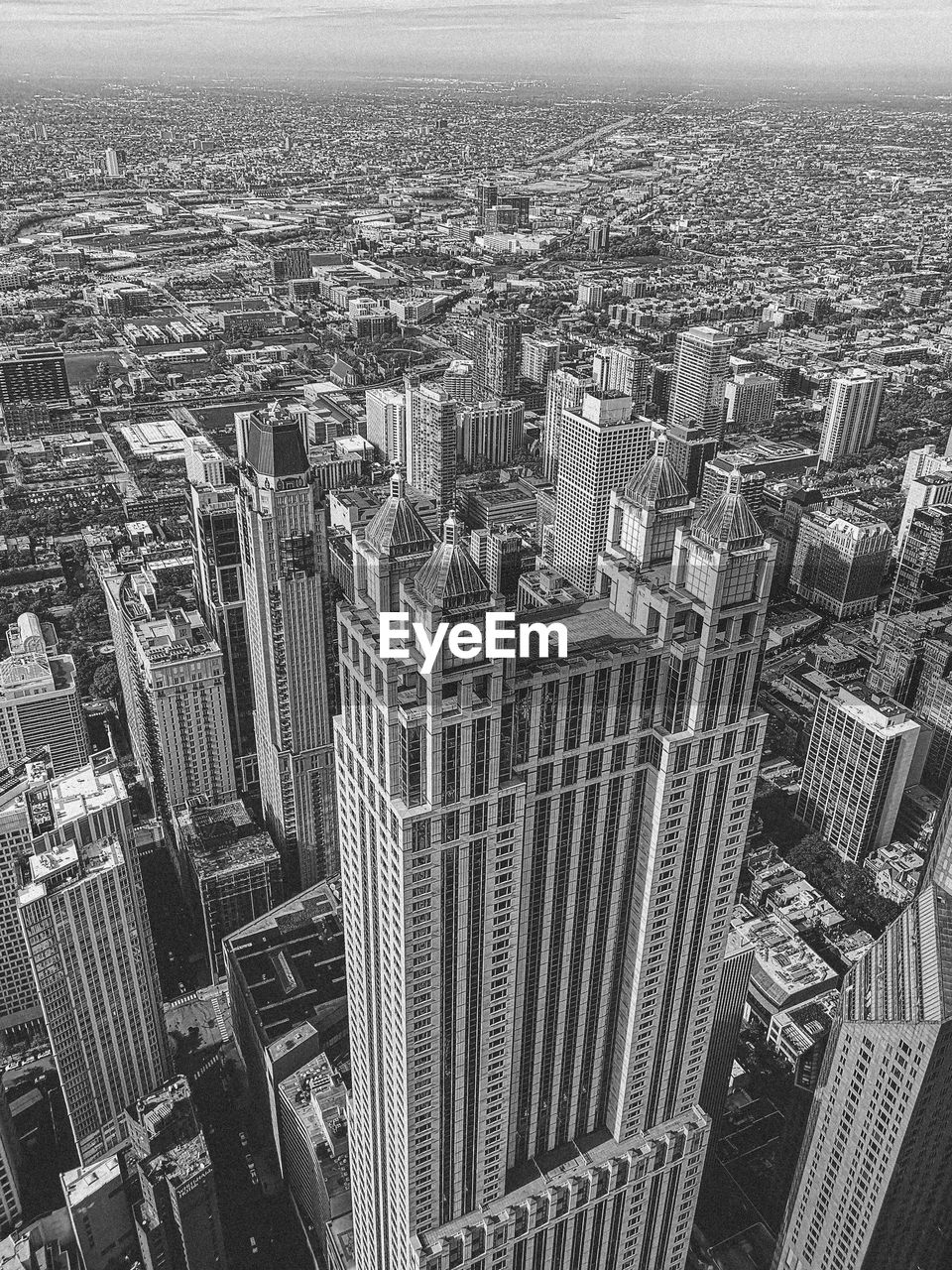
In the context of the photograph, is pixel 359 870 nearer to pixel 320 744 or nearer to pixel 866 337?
pixel 320 744

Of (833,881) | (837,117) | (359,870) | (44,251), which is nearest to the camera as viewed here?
(359,870)

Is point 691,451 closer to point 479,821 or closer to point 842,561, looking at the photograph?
point 842,561

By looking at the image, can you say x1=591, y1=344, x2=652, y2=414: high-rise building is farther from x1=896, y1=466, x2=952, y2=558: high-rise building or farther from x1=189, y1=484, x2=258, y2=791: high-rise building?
x1=189, y1=484, x2=258, y2=791: high-rise building

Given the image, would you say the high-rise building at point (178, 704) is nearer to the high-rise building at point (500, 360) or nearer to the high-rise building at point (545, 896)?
the high-rise building at point (545, 896)

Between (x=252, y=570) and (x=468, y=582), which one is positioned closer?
(x=468, y=582)

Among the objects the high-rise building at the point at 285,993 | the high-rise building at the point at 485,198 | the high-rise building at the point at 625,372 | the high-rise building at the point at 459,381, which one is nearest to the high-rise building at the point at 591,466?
the high-rise building at the point at 285,993

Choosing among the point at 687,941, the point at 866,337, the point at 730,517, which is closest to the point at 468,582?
the point at 730,517

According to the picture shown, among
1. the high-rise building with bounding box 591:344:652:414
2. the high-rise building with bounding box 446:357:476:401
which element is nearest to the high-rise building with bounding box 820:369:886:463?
the high-rise building with bounding box 591:344:652:414
